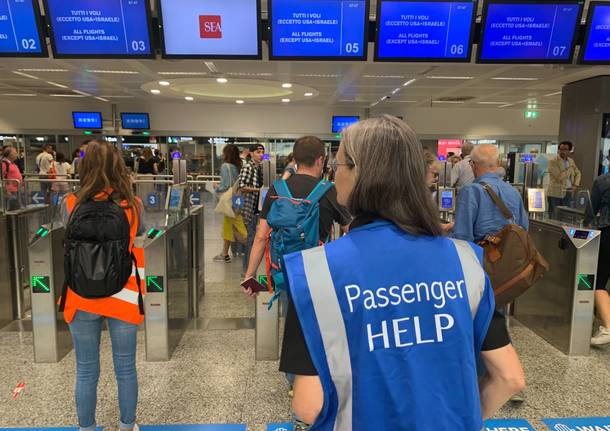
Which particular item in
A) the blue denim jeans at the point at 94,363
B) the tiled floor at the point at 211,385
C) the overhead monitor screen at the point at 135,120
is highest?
the overhead monitor screen at the point at 135,120

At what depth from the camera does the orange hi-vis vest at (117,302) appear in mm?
1958

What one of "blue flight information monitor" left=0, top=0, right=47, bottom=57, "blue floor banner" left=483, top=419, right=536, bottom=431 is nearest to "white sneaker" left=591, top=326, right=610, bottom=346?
"blue floor banner" left=483, top=419, right=536, bottom=431

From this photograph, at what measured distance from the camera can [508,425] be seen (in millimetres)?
2400

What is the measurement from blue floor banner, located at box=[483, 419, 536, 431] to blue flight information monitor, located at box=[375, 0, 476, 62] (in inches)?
113

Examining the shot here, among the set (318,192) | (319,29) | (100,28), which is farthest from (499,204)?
(100,28)

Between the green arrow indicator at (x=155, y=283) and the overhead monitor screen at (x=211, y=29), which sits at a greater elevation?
the overhead monitor screen at (x=211, y=29)

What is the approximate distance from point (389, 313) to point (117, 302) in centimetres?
151

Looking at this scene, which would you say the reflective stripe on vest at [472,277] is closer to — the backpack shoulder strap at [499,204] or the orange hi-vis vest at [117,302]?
the orange hi-vis vest at [117,302]

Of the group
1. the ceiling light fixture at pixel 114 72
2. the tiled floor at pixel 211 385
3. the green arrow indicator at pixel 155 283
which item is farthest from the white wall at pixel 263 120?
the green arrow indicator at pixel 155 283

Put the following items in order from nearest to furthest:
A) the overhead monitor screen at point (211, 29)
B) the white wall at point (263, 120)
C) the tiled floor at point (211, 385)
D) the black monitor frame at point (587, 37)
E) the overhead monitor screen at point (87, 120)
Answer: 1. the tiled floor at point (211, 385)
2. the overhead monitor screen at point (211, 29)
3. the black monitor frame at point (587, 37)
4. the overhead monitor screen at point (87, 120)
5. the white wall at point (263, 120)

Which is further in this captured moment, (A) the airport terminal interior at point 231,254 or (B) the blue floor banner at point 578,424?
(A) the airport terminal interior at point 231,254

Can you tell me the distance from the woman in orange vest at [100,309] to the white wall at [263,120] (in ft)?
38.1

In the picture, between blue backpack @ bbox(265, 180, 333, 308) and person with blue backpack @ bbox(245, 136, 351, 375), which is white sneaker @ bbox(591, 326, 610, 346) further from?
blue backpack @ bbox(265, 180, 333, 308)

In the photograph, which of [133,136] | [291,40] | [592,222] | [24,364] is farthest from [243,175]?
[133,136]
